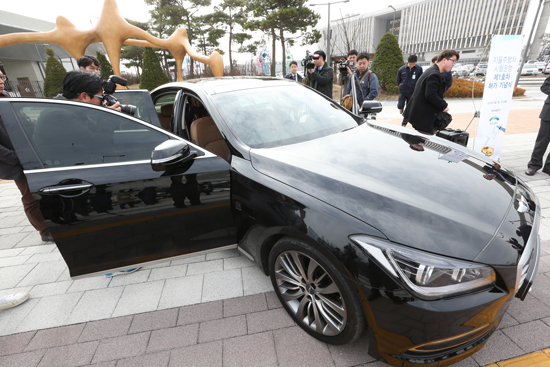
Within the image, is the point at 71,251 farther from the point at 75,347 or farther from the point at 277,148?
the point at 277,148

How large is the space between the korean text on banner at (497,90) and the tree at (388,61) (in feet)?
40.3

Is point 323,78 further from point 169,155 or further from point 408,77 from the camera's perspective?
point 169,155

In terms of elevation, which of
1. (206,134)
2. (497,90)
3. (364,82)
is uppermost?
(364,82)

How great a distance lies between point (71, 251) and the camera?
6.22 ft

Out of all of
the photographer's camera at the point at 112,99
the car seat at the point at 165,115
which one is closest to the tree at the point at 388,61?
the car seat at the point at 165,115

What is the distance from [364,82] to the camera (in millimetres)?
5738

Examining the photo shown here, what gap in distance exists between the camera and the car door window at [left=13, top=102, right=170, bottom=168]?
181 centimetres

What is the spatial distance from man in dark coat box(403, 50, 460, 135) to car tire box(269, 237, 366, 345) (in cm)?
343

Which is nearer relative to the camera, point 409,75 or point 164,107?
point 164,107

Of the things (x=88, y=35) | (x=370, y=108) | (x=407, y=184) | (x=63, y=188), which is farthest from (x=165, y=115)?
(x=88, y=35)

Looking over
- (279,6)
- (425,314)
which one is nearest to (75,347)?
(425,314)

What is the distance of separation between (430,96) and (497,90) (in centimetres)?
161

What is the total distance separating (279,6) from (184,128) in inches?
932

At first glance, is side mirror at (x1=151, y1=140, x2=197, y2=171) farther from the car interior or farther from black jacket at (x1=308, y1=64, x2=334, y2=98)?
black jacket at (x1=308, y1=64, x2=334, y2=98)
